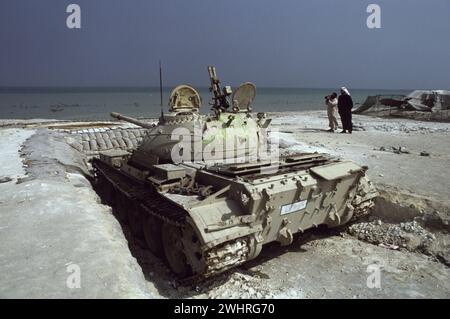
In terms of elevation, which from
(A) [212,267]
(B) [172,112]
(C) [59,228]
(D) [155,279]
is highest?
(B) [172,112]

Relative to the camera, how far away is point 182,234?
19.6 ft

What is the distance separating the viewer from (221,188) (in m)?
6.11

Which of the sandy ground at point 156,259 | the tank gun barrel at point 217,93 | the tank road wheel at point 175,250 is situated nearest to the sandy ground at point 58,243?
the sandy ground at point 156,259

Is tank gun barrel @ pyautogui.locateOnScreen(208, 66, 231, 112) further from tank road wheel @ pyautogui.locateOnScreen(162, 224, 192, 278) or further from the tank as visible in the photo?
tank road wheel @ pyautogui.locateOnScreen(162, 224, 192, 278)

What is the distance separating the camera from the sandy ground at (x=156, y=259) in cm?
433

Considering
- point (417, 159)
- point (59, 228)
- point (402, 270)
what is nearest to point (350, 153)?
point (417, 159)

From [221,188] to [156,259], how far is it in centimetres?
230

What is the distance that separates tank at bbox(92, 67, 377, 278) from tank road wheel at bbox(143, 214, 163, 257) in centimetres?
2

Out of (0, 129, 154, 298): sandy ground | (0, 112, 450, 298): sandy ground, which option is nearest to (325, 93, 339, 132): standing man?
(0, 112, 450, 298): sandy ground

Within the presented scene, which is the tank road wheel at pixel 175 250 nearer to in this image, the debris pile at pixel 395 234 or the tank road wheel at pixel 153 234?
the tank road wheel at pixel 153 234

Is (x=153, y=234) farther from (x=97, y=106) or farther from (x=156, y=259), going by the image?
(x=97, y=106)

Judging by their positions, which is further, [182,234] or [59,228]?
[182,234]
